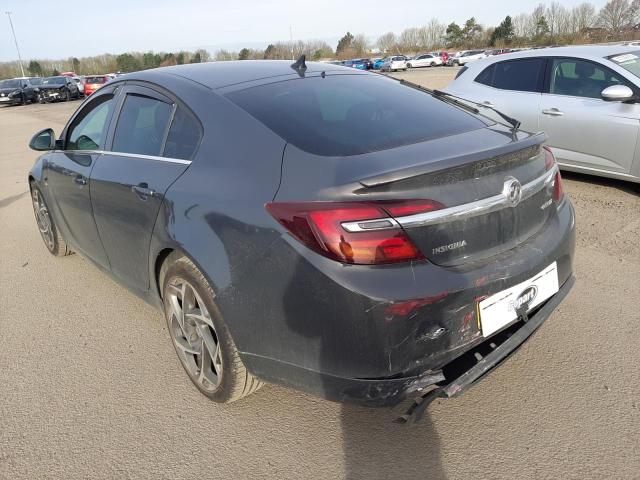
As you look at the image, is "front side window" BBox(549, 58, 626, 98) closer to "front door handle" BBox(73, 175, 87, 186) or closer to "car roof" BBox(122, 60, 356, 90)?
"car roof" BBox(122, 60, 356, 90)

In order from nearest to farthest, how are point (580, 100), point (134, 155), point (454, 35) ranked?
point (134, 155), point (580, 100), point (454, 35)

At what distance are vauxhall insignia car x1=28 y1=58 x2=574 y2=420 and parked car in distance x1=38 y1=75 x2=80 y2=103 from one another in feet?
105

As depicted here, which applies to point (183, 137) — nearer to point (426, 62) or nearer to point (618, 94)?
point (618, 94)

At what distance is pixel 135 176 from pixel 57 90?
3227 centimetres

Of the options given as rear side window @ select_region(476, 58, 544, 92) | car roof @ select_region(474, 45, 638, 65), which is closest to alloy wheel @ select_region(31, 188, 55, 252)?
rear side window @ select_region(476, 58, 544, 92)

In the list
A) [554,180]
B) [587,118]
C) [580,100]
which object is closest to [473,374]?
[554,180]

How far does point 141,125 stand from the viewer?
120 inches

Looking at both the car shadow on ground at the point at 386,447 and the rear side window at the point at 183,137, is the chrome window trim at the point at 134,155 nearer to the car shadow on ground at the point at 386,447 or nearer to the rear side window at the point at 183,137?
the rear side window at the point at 183,137

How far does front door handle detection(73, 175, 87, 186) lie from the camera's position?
3467 millimetres

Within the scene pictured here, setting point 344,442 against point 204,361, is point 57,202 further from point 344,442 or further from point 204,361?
point 344,442

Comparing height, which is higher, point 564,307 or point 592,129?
point 592,129

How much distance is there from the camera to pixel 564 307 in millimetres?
3355

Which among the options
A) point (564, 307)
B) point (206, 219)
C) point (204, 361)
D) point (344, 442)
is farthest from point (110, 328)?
point (564, 307)

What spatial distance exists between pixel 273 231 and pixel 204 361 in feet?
3.13
